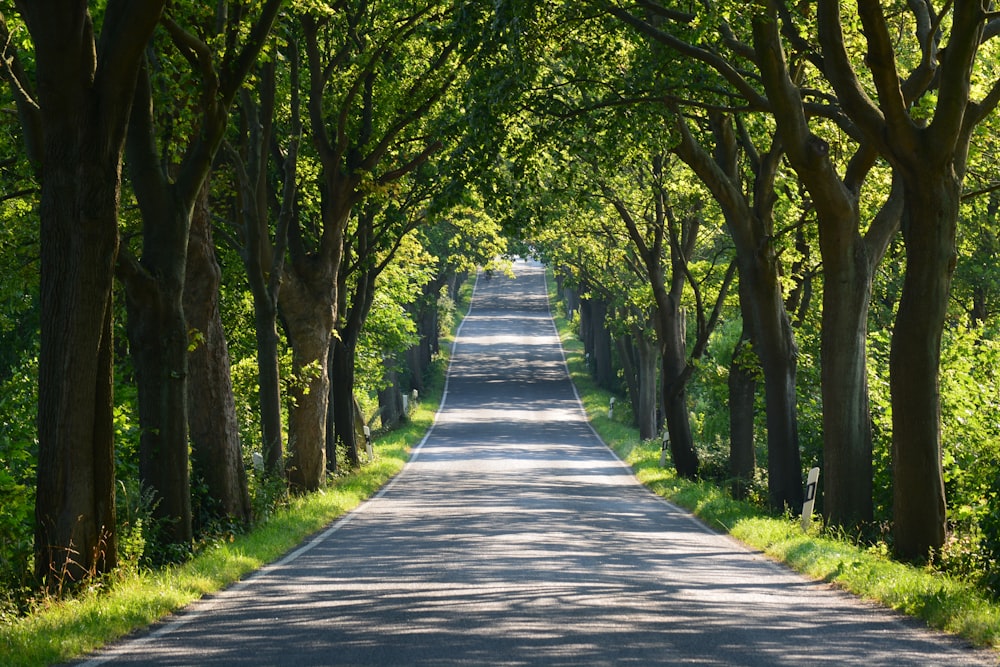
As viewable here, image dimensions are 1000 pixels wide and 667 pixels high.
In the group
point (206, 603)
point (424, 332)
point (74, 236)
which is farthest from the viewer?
point (424, 332)

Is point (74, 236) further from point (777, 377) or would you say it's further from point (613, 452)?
point (613, 452)

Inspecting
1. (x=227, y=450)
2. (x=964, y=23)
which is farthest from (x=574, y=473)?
(x=964, y=23)

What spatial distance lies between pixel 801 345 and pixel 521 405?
31455 millimetres

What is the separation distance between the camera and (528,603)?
10.5 m

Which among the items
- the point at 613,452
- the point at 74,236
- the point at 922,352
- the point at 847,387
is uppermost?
the point at 74,236

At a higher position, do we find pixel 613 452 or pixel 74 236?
pixel 74 236

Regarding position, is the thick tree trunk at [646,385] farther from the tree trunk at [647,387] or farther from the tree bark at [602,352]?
the tree bark at [602,352]

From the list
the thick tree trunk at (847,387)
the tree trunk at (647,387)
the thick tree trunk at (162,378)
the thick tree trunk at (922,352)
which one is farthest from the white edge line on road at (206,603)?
the tree trunk at (647,387)

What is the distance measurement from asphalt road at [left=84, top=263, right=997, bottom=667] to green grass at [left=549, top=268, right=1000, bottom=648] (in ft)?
0.75

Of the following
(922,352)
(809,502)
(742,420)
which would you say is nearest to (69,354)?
(922,352)

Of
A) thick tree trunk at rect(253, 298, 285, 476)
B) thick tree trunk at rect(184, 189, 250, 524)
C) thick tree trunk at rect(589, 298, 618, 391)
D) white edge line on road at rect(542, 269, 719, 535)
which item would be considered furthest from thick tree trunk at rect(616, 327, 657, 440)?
thick tree trunk at rect(184, 189, 250, 524)

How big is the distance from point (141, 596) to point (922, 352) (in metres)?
7.97

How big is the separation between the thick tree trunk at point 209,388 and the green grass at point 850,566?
6.73 metres

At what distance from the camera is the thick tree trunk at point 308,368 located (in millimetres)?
25750
